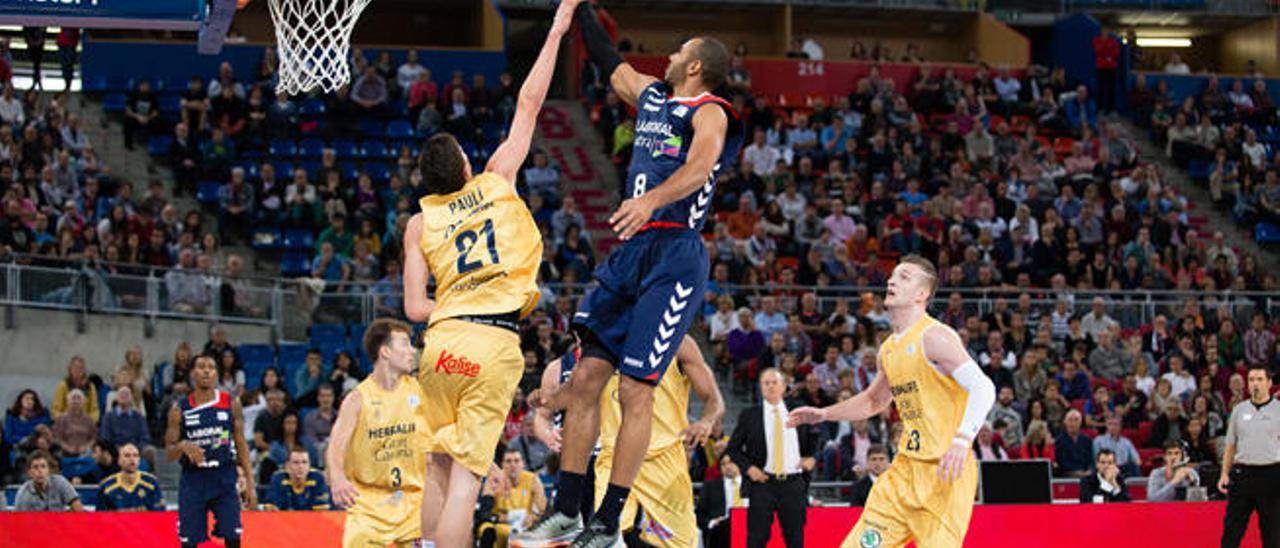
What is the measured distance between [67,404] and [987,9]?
2319 cm

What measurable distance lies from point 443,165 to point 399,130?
17.7 meters

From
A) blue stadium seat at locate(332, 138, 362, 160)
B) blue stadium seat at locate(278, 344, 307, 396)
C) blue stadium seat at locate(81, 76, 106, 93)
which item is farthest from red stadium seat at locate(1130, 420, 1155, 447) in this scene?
blue stadium seat at locate(81, 76, 106, 93)

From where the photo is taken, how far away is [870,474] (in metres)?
16.0

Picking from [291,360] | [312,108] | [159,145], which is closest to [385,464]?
[291,360]

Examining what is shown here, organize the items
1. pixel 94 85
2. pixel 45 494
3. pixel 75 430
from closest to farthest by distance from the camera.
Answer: pixel 45 494
pixel 75 430
pixel 94 85

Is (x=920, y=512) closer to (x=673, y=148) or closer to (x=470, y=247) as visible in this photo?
(x=673, y=148)

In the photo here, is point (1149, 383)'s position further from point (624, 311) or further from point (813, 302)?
point (624, 311)

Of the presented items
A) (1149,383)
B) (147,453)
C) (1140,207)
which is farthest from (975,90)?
(147,453)

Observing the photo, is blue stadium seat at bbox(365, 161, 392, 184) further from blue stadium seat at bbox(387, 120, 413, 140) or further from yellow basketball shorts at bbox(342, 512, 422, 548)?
yellow basketball shorts at bbox(342, 512, 422, 548)

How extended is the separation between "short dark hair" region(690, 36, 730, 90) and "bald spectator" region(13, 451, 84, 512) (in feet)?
29.9

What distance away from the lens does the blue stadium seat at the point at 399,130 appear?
25.6 m

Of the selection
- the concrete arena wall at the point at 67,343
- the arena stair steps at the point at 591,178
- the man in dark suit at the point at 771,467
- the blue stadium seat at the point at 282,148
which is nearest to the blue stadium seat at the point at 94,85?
the blue stadium seat at the point at 282,148

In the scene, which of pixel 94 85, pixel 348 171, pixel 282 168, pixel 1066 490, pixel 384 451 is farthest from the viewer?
pixel 94 85

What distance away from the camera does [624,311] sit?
807 cm
